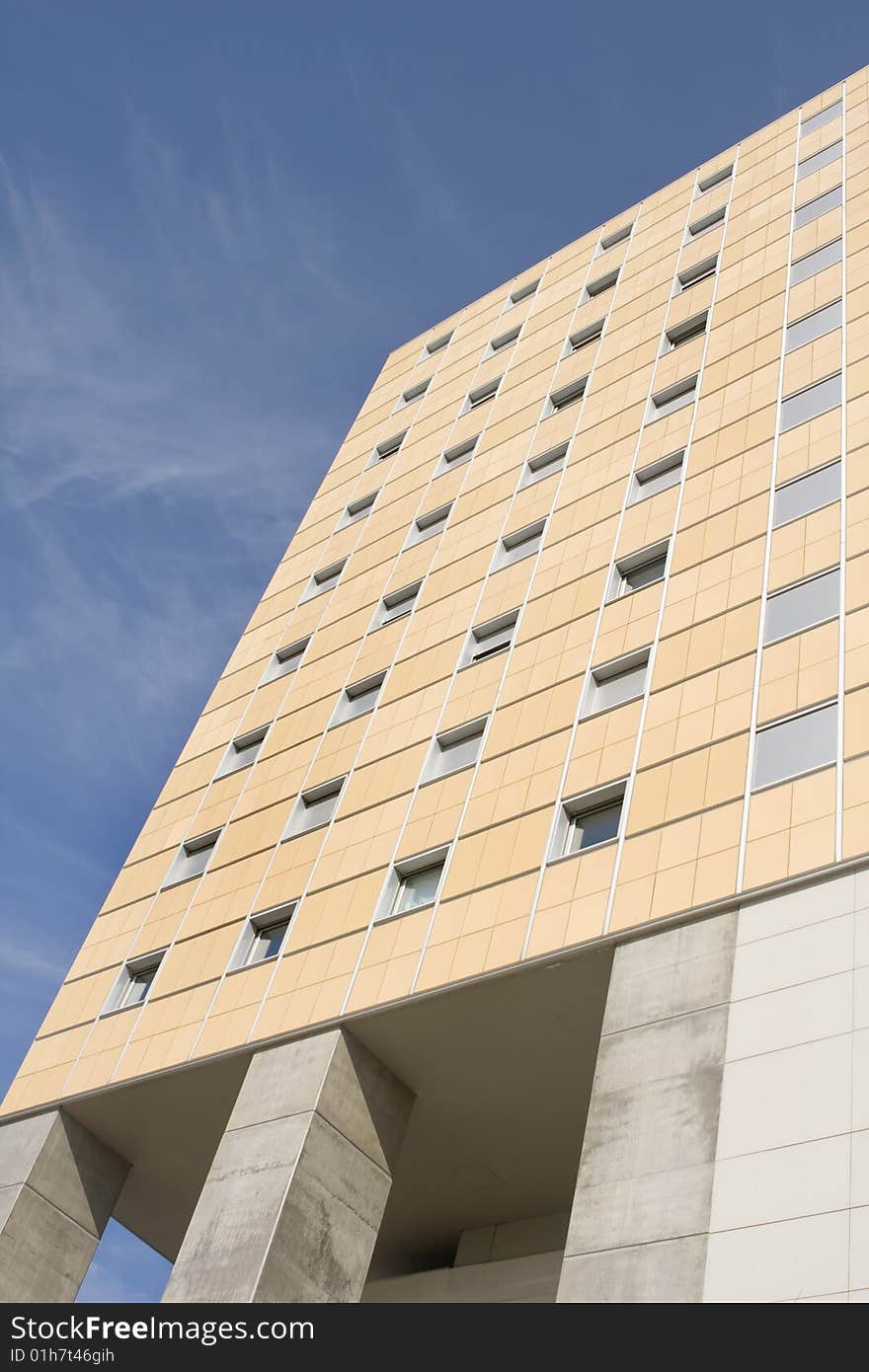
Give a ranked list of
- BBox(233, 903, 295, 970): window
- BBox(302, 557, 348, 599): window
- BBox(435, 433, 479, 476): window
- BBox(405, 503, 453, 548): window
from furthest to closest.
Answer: BBox(435, 433, 479, 476): window, BBox(302, 557, 348, 599): window, BBox(405, 503, 453, 548): window, BBox(233, 903, 295, 970): window

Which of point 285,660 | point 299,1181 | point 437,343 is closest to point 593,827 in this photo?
point 299,1181

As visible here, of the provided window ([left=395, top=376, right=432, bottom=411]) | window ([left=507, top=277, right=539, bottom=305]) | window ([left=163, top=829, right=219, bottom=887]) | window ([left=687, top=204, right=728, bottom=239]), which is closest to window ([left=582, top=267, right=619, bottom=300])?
window ([left=687, top=204, right=728, bottom=239])

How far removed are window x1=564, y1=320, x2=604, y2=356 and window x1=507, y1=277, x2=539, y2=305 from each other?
6.31 m

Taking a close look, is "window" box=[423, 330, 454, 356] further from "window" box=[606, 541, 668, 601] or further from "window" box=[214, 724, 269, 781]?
"window" box=[606, 541, 668, 601]

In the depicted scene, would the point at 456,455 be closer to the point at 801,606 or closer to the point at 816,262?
the point at 816,262

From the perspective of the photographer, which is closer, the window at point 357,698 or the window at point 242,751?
the window at point 357,698

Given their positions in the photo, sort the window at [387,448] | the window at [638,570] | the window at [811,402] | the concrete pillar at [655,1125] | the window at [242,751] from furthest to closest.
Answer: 1. the window at [387,448]
2. the window at [242,751]
3. the window at [811,402]
4. the window at [638,570]
5. the concrete pillar at [655,1125]

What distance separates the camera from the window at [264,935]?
2355 centimetres

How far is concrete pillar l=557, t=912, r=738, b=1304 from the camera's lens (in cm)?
1359

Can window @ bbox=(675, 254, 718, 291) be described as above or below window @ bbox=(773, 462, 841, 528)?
below

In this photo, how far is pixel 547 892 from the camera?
19.3m

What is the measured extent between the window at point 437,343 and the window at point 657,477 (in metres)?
19.0

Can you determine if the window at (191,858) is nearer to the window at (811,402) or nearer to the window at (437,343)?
the window at (811,402)

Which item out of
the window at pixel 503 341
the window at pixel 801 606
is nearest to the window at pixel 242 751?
the window at pixel 801 606
